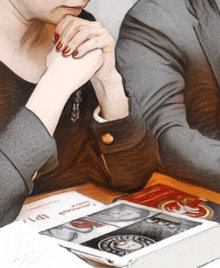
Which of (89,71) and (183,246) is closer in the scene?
(183,246)

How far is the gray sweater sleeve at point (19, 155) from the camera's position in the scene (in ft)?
3.69

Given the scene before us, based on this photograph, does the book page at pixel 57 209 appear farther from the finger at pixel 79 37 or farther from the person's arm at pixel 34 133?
the finger at pixel 79 37

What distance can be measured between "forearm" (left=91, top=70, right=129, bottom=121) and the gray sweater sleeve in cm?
22

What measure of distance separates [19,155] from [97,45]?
36cm

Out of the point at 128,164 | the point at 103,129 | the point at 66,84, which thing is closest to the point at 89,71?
the point at 66,84

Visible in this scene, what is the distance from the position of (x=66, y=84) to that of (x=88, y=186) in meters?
0.35

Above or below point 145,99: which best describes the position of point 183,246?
below

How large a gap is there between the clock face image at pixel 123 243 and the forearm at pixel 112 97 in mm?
371

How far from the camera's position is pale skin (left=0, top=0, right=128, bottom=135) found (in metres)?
1.13

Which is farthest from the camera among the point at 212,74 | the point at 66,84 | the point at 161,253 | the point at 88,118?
the point at 212,74

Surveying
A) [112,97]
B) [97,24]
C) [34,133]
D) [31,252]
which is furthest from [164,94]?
[31,252]

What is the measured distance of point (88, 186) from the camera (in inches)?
55.7

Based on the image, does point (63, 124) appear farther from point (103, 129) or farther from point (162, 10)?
point (162, 10)

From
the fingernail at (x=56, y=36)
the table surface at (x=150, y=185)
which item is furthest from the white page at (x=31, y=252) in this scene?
the fingernail at (x=56, y=36)
